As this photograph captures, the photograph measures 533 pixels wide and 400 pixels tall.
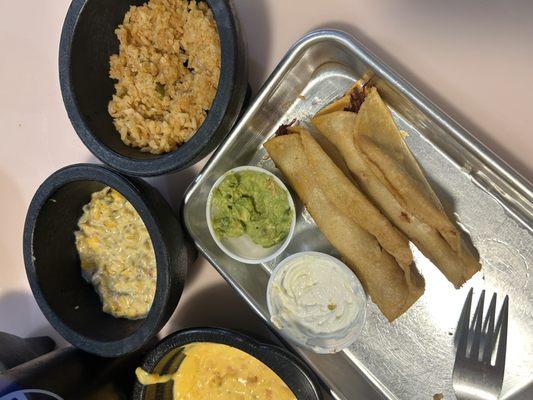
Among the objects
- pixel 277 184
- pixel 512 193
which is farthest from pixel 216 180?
pixel 512 193

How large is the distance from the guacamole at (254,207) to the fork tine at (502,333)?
60 centimetres

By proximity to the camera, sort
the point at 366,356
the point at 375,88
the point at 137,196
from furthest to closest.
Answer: the point at 366,356 → the point at 375,88 → the point at 137,196

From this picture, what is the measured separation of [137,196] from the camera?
3.74ft

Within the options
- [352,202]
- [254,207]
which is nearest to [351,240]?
[352,202]

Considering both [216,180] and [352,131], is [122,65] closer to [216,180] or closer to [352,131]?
[216,180]

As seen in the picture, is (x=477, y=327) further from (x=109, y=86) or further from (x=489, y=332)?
(x=109, y=86)

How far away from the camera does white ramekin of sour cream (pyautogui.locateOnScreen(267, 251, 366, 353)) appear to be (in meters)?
1.23

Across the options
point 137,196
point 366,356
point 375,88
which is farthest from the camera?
point 366,356

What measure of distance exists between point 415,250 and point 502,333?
0.98 feet

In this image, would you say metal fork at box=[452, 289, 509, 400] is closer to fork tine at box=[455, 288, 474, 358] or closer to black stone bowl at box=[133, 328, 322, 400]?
fork tine at box=[455, 288, 474, 358]

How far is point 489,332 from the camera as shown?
4.02 feet

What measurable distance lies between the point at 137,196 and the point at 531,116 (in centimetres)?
102

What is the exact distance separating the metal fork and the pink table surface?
38cm

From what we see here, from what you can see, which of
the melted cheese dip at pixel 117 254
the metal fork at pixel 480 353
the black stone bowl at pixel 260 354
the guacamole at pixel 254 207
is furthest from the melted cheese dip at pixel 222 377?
the metal fork at pixel 480 353
